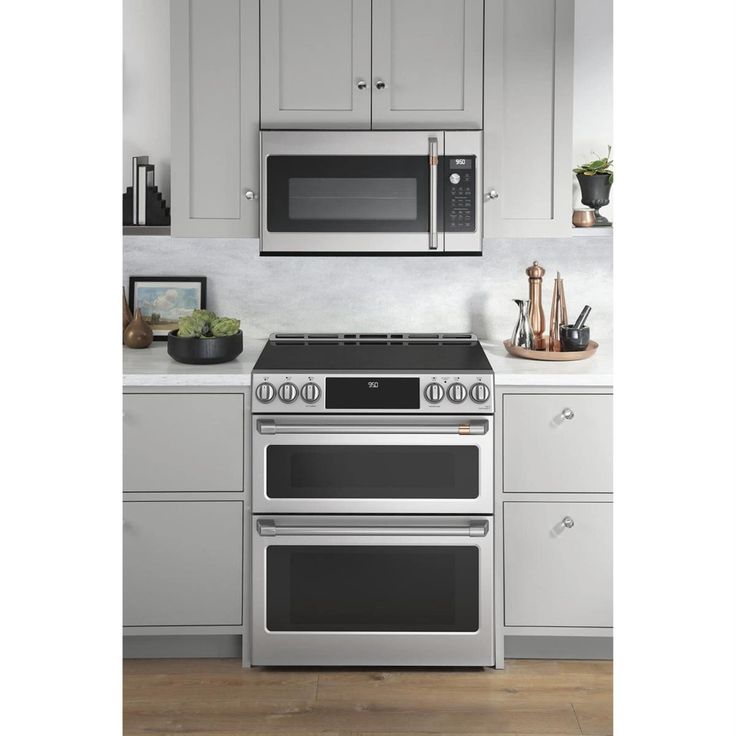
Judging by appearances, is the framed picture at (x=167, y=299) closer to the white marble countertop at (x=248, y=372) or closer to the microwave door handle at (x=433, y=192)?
the white marble countertop at (x=248, y=372)

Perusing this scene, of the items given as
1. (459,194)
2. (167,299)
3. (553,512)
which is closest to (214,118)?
(167,299)

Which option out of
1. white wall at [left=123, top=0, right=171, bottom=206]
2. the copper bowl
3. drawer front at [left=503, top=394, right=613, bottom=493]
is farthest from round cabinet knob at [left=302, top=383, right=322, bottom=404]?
the copper bowl

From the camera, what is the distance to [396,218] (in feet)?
8.77

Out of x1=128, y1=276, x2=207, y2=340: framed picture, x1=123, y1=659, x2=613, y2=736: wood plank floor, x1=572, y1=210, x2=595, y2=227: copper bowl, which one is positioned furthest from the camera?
x1=128, y1=276, x2=207, y2=340: framed picture

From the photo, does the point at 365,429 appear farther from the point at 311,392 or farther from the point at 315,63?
the point at 315,63

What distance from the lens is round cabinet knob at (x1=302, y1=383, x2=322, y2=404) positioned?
245cm

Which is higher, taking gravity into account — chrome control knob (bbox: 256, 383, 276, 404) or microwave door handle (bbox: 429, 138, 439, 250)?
microwave door handle (bbox: 429, 138, 439, 250)

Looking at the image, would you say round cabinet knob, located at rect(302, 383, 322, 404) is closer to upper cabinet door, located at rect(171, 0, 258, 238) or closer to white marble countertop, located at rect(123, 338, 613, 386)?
white marble countertop, located at rect(123, 338, 613, 386)

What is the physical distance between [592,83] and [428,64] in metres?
0.63

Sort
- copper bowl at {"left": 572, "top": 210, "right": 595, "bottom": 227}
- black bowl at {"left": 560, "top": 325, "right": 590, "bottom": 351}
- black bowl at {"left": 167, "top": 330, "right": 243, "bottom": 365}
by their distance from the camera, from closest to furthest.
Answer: black bowl at {"left": 167, "top": 330, "right": 243, "bottom": 365}
black bowl at {"left": 560, "top": 325, "right": 590, "bottom": 351}
copper bowl at {"left": 572, "top": 210, "right": 595, "bottom": 227}

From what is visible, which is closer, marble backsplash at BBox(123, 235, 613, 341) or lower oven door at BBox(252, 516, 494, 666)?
lower oven door at BBox(252, 516, 494, 666)
